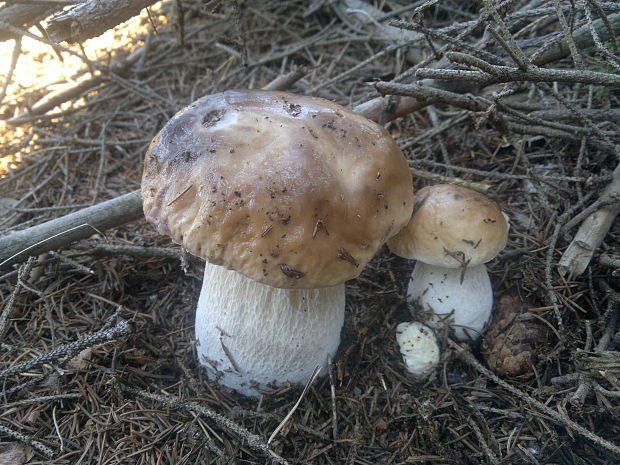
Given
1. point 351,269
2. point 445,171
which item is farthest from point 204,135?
point 445,171

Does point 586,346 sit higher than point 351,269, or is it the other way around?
point 351,269

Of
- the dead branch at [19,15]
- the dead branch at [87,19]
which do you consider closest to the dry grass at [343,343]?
the dead branch at [87,19]

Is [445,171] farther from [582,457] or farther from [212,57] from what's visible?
[212,57]

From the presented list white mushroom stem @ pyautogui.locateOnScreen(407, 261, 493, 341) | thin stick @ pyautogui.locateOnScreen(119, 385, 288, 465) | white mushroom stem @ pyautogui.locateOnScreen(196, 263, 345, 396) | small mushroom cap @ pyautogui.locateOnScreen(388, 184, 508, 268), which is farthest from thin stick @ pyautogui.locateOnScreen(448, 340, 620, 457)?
thin stick @ pyautogui.locateOnScreen(119, 385, 288, 465)

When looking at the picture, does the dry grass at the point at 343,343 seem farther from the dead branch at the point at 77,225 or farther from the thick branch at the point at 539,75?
the thick branch at the point at 539,75

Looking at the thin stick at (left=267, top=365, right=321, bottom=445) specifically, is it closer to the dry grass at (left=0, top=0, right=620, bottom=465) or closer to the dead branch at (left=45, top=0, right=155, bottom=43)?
the dry grass at (left=0, top=0, right=620, bottom=465)
